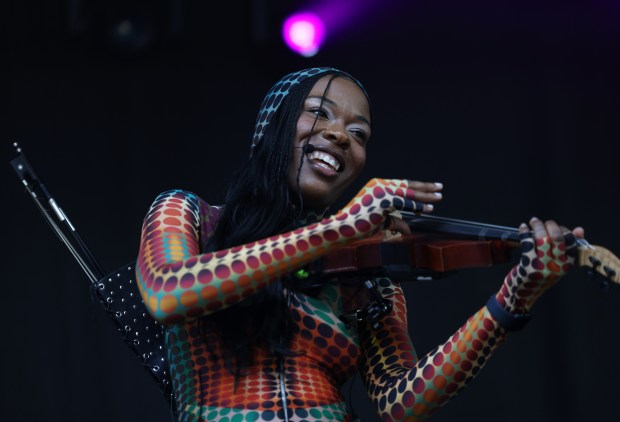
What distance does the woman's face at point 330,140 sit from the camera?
2.27 metres

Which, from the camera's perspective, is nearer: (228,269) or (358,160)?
(228,269)

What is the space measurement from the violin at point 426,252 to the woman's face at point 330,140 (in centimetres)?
18

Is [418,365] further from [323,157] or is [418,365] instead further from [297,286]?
[323,157]

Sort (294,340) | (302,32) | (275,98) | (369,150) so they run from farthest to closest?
(369,150) → (302,32) → (275,98) → (294,340)

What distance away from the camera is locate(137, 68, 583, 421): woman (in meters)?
1.87

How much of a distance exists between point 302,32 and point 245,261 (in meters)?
2.15

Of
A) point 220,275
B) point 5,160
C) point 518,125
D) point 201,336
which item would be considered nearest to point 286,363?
point 201,336

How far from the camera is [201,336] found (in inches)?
81.5

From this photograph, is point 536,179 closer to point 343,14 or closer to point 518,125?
point 518,125

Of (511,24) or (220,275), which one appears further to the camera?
(511,24)

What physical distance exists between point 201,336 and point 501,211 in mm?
2090

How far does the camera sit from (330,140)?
2.28 metres

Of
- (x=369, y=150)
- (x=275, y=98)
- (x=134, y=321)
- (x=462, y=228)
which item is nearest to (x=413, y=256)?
(x=462, y=228)

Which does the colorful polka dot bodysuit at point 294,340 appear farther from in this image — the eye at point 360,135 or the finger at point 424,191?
the eye at point 360,135
